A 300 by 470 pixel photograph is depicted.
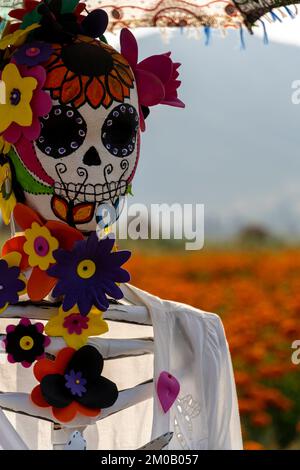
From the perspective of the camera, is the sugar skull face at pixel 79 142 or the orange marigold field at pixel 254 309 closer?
the sugar skull face at pixel 79 142

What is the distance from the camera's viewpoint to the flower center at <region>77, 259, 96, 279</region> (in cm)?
187

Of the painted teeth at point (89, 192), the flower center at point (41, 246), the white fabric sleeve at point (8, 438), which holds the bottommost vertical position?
the white fabric sleeve at point (8, 438)

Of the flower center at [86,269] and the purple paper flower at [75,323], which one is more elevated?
the flower center at [86,269]

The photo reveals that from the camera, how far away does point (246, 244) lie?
6277 mm

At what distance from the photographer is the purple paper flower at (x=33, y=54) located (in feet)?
6.22

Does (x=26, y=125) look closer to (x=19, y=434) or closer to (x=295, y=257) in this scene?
(x=19, y=434)

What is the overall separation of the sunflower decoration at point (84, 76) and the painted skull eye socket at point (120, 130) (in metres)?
0.02

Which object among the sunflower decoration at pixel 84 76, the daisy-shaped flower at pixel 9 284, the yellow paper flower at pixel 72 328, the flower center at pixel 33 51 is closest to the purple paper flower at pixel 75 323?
the yellow paper flower at pixel 72 328

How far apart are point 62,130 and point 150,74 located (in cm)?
26

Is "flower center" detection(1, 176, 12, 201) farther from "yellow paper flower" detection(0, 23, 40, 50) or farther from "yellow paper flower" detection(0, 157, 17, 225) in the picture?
"yellow paper flower" detection(0, 23, 40, 50)

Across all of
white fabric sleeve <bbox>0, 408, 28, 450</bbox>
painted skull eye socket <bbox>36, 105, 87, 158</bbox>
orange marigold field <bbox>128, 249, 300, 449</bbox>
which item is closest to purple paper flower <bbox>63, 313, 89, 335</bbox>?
white fabric sleeve <bbox>0, 408, 28, 450</bbox>

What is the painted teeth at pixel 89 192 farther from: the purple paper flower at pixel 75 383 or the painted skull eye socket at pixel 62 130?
the purple paper flower at pixel 75 383

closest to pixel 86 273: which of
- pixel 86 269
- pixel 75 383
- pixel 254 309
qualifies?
pixel 86 269

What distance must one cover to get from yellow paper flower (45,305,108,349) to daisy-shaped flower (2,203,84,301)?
56 millimetres
